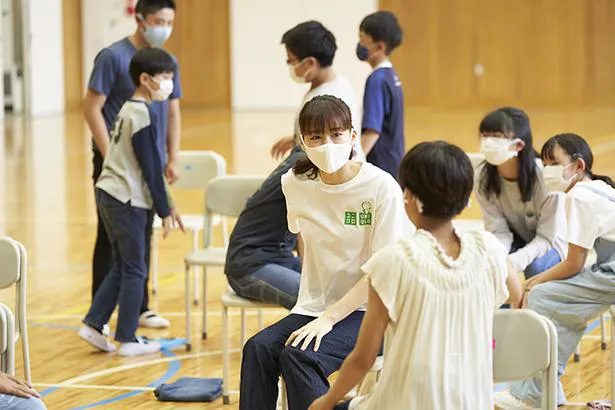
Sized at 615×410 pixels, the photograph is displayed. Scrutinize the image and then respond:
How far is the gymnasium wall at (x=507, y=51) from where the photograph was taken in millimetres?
17828

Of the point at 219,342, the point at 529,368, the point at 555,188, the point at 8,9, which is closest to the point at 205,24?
the point at 8,9

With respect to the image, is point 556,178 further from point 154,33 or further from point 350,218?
point 154,33

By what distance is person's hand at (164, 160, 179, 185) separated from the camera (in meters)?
6.20

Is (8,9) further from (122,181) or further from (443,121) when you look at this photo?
(122,181)

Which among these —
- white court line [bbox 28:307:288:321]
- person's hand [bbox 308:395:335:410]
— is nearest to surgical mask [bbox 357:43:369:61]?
white court line [bbox 28:307:288:321]

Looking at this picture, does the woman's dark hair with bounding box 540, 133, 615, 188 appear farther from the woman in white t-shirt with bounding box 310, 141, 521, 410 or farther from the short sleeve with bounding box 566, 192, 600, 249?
the woman in white t-shirt with bounding box 310, 141, 521, 410

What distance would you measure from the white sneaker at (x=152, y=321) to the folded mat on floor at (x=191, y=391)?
102cm

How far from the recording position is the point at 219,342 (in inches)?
226

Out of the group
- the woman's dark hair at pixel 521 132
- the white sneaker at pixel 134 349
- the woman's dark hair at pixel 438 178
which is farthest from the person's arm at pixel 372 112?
Result: the woman's dark hair at pixel 438 178

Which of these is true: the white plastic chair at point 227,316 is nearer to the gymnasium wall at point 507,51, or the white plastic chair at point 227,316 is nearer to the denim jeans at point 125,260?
the denim jeans at point 125,260

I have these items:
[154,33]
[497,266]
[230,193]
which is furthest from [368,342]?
[154,33]

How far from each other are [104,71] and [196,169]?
978 millimetres

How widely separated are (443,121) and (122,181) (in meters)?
10.9

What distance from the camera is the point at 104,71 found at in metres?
5.94
